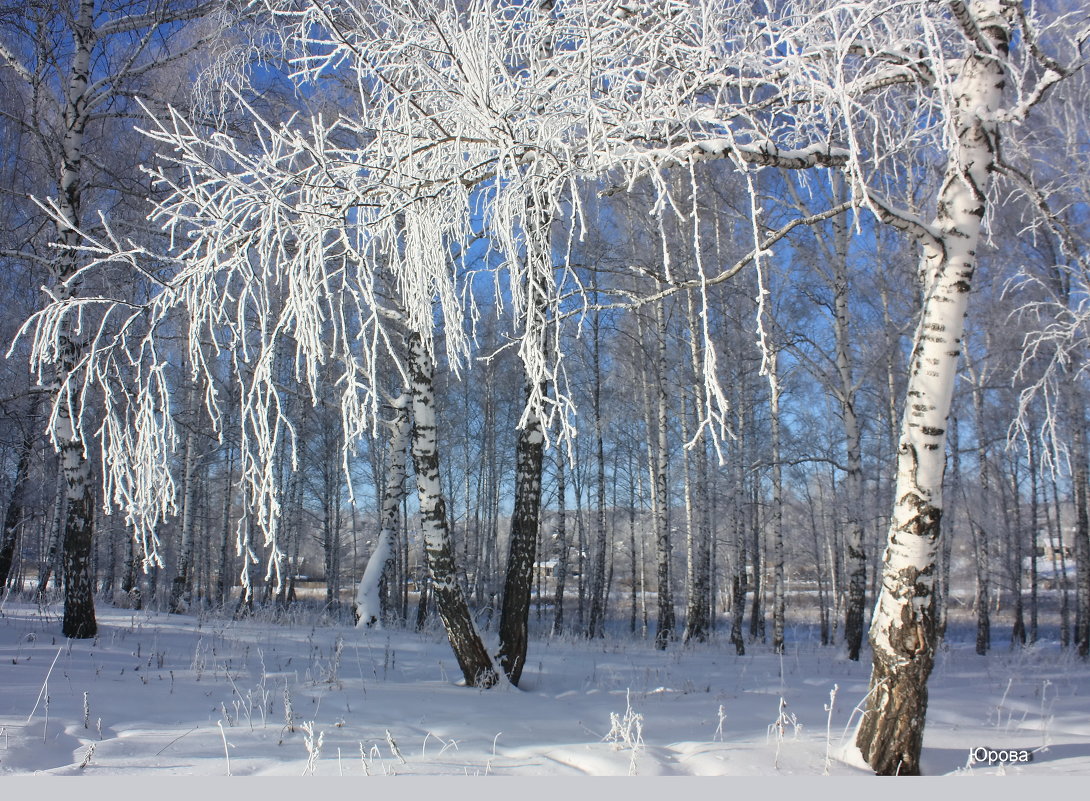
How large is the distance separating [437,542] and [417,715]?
6.40ft

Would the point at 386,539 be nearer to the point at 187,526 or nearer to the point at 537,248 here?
the point at 187,526

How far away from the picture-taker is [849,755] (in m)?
3.83

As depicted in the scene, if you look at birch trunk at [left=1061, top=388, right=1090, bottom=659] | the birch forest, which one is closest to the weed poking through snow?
the birch forest

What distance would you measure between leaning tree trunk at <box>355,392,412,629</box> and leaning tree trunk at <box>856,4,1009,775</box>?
7539 millimetres

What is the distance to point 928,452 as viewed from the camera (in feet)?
12.0

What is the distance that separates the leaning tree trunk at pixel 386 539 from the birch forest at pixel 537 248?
8cm

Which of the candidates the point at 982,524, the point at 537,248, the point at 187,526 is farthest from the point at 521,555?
the point at 982,524

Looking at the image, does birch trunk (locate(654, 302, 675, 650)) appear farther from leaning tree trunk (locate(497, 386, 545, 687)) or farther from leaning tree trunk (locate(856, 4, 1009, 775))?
leaning tree trunk (locate(856, 4, 1009, 775))

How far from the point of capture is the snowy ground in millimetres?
3621

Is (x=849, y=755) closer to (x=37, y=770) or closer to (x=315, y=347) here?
(x=315, y=347)

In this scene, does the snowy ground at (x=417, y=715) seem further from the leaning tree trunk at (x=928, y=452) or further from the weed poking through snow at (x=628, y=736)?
the leaning tree trunk at (x=928, y=452)

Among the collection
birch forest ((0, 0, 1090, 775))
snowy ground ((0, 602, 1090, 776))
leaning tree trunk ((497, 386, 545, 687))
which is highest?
birch forest ((0, 0, 1090, 775))

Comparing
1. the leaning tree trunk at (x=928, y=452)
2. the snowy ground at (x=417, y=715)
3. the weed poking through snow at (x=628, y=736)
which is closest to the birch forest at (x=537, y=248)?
the leaning tree trunk at (x=928, y=452)

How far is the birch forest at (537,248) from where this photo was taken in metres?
2.88
